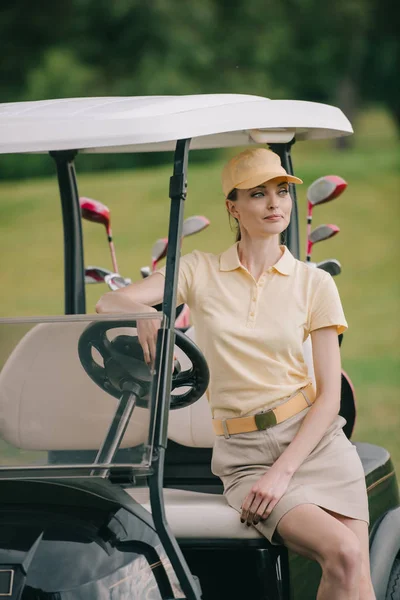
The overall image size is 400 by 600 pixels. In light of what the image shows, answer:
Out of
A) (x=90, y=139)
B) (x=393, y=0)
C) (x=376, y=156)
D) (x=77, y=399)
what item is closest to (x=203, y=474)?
(x=77, y=399)

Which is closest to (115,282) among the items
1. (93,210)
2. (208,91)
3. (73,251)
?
(73,251)

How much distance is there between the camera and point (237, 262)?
262cm

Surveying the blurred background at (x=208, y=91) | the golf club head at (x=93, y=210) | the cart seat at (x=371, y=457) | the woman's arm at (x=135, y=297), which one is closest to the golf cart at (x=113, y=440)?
the woman's arm at (x=135, y=297)

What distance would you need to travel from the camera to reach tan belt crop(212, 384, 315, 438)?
251 cm

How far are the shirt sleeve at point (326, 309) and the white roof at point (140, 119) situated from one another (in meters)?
0.39

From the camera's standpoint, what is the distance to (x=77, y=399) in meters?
2.31

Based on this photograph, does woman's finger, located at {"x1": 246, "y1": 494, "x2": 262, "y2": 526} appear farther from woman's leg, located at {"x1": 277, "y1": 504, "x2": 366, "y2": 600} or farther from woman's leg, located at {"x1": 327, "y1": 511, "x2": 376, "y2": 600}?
woman's leg, located at {"x1": 327, "y1": 511, "x2": 376, "y2": 600}

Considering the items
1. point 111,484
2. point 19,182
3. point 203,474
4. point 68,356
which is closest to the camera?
point 111,484

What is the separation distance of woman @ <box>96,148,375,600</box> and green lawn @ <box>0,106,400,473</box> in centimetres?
957

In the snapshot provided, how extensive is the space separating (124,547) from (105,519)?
0.07 meters

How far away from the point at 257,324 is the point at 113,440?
0.51 metres

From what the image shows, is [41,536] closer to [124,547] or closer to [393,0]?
[124,547]

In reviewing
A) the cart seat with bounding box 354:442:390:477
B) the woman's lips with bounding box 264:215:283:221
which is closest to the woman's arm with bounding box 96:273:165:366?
the woman's lips with bounding box 264:215:283:221

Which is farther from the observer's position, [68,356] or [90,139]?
[68,356]
